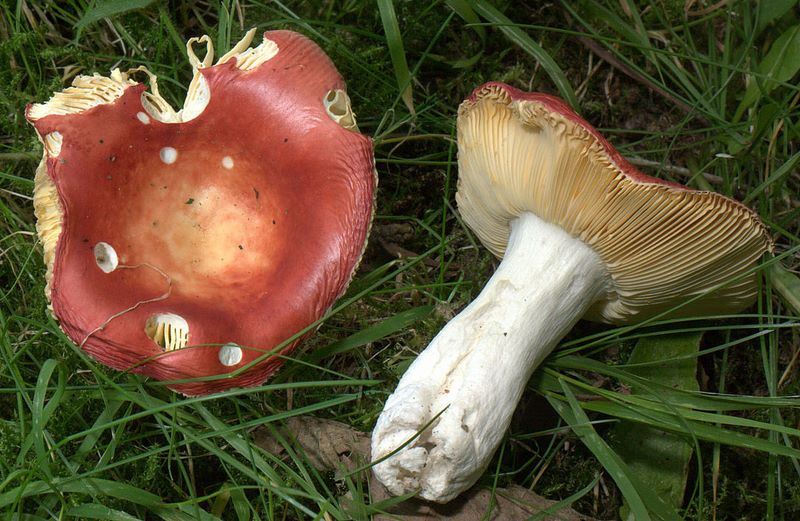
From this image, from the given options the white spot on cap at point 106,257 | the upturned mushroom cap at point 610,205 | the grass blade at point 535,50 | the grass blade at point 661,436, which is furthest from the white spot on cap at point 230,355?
the grass blade at point 535,50

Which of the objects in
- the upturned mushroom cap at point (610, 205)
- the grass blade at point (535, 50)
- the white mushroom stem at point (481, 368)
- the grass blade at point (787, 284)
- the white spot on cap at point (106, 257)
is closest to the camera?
the upturned mushroom cap at point (610, 205)

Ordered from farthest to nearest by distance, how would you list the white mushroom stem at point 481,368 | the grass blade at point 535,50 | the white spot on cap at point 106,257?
1. the grass blade at point 535,50
2. the white spot on cap at point 106,257
3. the white mushroom stem at point 481,368

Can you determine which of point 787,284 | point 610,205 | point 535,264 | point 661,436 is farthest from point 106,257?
point 787,284

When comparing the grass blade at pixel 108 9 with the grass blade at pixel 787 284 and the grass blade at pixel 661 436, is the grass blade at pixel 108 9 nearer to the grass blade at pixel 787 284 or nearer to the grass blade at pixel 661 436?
the grass blade at pixel 661 436

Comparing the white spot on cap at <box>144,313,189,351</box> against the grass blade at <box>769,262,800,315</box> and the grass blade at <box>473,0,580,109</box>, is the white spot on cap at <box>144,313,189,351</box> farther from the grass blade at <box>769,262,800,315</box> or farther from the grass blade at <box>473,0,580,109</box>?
the grass blade at <box>769,262,800,315</box>

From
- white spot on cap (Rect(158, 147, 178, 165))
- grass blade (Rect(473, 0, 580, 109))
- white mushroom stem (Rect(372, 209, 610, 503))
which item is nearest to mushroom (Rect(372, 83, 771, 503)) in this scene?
white mushroom stem (Rect(372, 209, 610, 503))
